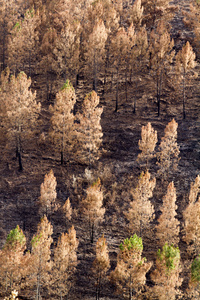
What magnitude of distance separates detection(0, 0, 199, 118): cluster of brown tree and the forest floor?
7.16 ft

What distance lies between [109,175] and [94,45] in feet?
69.9

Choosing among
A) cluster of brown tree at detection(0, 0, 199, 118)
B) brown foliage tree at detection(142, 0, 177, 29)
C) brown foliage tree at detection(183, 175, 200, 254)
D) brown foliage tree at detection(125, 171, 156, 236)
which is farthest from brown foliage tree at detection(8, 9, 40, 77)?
brown foliage tree at detection(183, 175, 200, 254)

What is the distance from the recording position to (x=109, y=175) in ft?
155

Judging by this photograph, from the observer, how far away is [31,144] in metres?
52.9

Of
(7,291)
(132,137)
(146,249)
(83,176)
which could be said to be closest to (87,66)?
(132,137)

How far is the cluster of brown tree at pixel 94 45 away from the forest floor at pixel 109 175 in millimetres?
2181

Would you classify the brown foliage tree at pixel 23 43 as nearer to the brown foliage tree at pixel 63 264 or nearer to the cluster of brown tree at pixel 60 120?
the cluster of brown tree at pixel 60 120

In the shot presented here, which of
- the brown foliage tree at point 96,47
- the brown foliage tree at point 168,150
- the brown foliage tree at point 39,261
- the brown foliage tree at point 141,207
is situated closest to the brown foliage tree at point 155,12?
the brown foliage tree at point 96,47

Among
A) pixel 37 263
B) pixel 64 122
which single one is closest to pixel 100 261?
pixel 37 263

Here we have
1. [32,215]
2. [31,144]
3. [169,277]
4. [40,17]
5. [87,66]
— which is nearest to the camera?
[169,277]

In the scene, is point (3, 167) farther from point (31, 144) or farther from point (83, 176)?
point (83, 176)

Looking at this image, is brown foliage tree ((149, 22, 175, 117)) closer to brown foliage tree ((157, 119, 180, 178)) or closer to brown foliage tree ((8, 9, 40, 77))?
brown foliage tree ((157, 119, 180, 178))

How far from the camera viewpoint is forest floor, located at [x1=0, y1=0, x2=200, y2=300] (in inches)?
1565

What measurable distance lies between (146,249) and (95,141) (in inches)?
611
